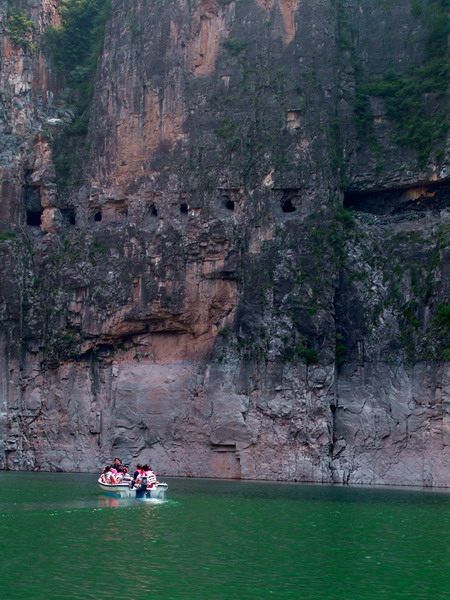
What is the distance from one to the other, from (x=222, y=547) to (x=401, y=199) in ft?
102

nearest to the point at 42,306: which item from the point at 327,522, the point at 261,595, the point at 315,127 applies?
the point at 315,127

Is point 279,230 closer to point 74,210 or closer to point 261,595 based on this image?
point 74,210

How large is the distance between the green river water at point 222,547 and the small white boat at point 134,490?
636mm

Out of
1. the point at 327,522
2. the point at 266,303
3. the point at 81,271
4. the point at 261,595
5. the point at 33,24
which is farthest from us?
the point at 33,24

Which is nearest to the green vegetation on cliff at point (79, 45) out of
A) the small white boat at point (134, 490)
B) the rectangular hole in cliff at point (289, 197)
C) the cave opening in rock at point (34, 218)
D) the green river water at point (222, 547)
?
the cave opening in rock at point (34, 218)

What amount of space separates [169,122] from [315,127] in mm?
7837

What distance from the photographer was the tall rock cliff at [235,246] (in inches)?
1769

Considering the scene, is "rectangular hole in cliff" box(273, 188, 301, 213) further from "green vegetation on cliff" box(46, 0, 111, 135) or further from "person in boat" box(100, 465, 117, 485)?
"person in boat" box(100, 465, 117, 485)

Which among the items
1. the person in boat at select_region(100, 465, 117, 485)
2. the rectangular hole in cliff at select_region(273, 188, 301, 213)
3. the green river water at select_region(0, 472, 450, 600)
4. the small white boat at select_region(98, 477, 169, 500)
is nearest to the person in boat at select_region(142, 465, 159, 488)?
the small white boat at select_region(98, 477, 169, 500)

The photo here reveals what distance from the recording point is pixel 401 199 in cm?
4925

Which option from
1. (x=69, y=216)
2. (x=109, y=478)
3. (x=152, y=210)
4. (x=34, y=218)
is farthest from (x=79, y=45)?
(x=109, y=478)

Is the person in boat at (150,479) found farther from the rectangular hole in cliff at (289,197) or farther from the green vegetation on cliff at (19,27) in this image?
the green vegetation on cliff at (19,27)

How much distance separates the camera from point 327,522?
26500mm

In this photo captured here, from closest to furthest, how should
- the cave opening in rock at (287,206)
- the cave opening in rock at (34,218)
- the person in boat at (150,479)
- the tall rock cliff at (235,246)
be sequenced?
the person in boat at (150,479) < the tall rock cliff at (235,246) < the cave opening in rock at (287,206) < the cave opening in rock at (34,218)
